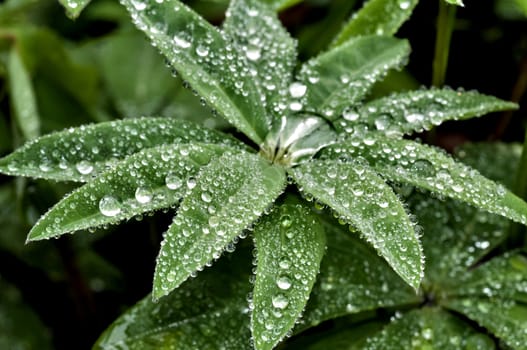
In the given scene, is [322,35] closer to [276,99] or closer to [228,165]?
[276,99]

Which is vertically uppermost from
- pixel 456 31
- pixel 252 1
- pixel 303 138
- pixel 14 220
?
pixel 252 1

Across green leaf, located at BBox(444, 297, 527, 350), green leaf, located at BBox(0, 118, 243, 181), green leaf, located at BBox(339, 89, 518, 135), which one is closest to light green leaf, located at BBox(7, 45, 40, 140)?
green leaf, located at BBox(0, 118, 243, 181)

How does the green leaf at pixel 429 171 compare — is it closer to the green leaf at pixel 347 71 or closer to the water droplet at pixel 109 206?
the green leaf at pixel 347 71

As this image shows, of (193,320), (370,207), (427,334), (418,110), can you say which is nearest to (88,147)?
(193,320)

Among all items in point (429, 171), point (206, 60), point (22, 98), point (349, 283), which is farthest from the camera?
point (22, 98)

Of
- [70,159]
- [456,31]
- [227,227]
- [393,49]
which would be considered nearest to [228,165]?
[227,227]

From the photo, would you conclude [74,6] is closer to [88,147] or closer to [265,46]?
[88,147]
